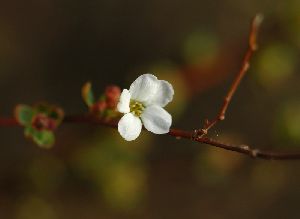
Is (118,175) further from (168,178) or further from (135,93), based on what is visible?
(135,93)

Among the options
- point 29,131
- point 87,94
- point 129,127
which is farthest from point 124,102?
point 29,131

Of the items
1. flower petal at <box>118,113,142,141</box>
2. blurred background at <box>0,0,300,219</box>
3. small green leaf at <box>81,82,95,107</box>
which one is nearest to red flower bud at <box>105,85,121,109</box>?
small green leaf at <box>81,82,95,107</box>

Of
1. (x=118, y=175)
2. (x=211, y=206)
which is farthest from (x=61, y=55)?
(x=211, y=206)

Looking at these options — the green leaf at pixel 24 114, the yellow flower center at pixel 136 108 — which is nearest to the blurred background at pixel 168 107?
the green leaf at pixel 24 114

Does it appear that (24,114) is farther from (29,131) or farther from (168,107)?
(168,107)

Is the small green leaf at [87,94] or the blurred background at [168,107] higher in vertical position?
the blurred background at [168,107]

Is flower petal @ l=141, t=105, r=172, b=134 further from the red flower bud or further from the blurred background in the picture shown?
the blurred background

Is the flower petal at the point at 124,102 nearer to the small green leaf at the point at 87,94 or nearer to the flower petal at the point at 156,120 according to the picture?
the flower petal at the point at 156,120
